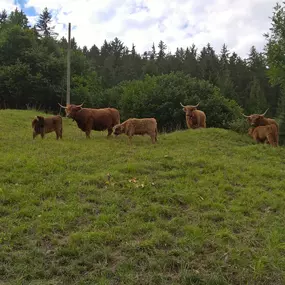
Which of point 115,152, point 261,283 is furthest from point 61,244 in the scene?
point 115,152

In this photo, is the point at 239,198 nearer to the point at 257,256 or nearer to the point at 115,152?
the point at 257,256

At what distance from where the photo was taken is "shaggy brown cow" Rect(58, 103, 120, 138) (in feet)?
47.7

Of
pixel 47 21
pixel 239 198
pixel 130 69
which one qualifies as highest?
pixel 47 21

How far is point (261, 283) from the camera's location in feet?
16.5

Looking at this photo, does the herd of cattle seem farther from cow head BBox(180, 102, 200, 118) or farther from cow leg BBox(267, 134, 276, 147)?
cow head BBox(180, 102, 200, 118)

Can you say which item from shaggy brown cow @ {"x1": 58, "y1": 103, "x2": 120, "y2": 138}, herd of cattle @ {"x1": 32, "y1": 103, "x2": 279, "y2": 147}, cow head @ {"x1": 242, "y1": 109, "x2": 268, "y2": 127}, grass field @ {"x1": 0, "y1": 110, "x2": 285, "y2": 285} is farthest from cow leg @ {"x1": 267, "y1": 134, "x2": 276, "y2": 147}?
shaggy brown cow @ {"x1": 58, "y1": 103, "x2": 120, "y2": 138}

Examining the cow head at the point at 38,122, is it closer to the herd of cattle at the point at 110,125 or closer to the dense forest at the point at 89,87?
the herd of cattle at the point at 110,125

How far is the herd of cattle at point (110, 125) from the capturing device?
13.5 m

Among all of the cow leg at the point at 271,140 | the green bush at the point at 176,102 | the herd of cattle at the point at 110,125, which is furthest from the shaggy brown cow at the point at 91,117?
the green bush at the point at 176,102

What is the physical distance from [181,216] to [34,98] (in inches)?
1262

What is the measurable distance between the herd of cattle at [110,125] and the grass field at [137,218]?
2257 millimetres

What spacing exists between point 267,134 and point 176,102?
15.3 meters

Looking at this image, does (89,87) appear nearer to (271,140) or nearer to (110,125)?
(110,125)

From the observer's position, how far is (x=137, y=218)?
6613mm
